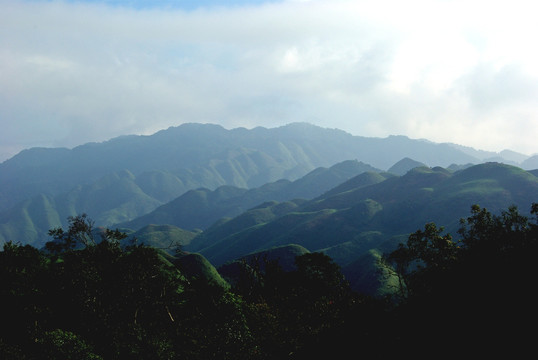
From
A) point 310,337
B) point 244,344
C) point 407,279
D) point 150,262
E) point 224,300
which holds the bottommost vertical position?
point 407,279

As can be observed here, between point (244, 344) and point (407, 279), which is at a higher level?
point (244, 344)

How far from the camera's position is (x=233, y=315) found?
39.4 meters

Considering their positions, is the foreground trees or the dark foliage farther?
the dark foliage

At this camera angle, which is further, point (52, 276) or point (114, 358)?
point (52, 276)

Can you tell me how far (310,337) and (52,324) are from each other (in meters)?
31.4

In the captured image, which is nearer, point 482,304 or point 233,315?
point 233,315

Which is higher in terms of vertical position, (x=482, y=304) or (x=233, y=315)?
(x=233, y=315)

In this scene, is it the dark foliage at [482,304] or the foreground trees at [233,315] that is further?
the dark foliage at [482,304]

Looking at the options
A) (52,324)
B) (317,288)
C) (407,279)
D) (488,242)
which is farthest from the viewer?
(317,288)

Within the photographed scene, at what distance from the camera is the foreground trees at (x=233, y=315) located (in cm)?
4107

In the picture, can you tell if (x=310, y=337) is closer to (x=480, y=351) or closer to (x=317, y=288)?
(x=480, y=351)

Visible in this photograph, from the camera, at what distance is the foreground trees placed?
4107 cm

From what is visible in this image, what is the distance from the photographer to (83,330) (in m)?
50.5

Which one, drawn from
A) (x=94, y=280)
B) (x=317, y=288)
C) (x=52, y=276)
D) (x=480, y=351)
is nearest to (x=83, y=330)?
(x=94, y=280)
